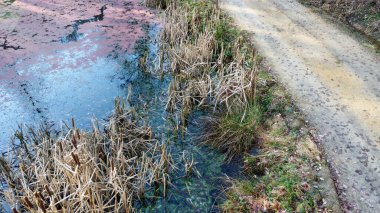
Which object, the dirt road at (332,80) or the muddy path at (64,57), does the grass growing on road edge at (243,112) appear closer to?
the dirt road at (332,80)

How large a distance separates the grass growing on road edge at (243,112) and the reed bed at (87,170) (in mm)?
974

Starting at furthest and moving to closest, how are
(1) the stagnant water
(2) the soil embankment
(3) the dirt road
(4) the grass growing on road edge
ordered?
(2) the soil embankment
(1) the stagnant water
(3) the dirt road
(4) the grass growing on road edge

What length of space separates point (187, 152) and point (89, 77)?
309 centimetres

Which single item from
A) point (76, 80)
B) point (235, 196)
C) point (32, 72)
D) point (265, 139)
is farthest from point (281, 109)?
point (32, 72)

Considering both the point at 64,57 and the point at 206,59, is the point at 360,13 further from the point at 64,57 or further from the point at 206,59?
the point at 64,57

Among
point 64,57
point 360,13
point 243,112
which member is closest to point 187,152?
point 243,112

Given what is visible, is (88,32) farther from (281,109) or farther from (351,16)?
(351,16)

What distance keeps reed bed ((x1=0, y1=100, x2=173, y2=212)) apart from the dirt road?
2469 mm

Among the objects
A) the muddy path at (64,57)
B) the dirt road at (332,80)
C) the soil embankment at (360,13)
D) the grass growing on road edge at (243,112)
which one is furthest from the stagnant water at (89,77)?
the soil embankment at (360,13)

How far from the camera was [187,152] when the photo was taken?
5.55m

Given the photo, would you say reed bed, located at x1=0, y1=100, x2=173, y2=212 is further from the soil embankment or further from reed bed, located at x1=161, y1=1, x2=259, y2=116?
the soil embankment

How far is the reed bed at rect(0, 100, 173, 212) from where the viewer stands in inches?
162

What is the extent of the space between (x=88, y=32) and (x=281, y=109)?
5395 mm

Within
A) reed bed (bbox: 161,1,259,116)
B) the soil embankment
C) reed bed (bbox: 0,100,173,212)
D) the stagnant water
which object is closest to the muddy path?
the stagnant water
